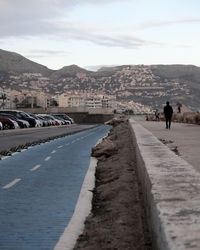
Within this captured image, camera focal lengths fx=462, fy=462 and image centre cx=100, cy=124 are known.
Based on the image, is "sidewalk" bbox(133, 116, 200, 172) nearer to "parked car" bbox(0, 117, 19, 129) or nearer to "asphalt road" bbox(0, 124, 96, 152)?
"asphalt road" bbox(0, 124, 96, 152)

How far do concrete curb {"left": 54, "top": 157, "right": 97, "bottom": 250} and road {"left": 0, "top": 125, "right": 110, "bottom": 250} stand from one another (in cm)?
8

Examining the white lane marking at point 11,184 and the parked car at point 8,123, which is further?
the parked car at point 8,123

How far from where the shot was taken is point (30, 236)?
5.24m

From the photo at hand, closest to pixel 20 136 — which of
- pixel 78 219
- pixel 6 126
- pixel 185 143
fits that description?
pixel 6 126

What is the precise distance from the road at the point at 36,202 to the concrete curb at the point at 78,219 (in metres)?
0.08

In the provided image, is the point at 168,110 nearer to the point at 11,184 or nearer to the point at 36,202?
the point at 11,184

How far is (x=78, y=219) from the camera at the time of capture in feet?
20.1

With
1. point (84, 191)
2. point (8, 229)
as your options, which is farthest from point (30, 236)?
point (84, 191)

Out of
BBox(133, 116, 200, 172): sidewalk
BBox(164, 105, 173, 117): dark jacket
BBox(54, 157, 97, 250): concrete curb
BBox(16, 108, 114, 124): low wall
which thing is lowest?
BBox(16, 108, 114, 124): low wall

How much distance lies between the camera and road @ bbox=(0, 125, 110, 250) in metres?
5.19

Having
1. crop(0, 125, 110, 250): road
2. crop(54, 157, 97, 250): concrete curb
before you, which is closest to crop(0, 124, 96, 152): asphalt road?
crop(0, 125, 110, 250): road

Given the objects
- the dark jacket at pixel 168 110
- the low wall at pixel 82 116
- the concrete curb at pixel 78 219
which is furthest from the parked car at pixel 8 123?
the low wall at pixel 82 116

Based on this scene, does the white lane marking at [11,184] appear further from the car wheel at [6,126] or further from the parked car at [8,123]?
the car wheel at [6,126]

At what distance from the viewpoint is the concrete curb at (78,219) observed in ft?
16.1
